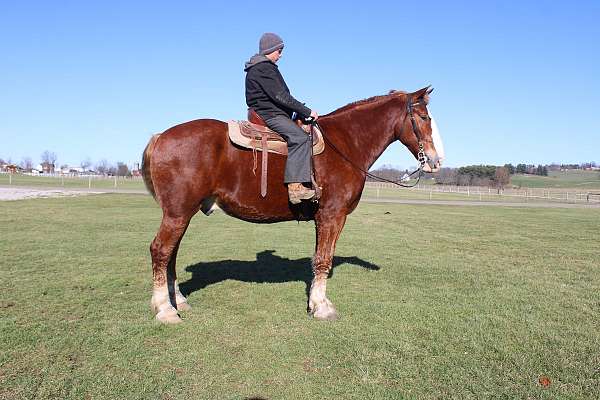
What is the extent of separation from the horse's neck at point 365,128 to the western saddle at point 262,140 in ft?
2.45

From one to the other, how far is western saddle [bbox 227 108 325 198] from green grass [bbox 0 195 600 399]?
2.18 m

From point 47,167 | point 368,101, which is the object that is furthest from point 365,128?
point 47,167

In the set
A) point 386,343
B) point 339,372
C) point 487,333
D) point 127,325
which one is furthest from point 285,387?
point 487,333

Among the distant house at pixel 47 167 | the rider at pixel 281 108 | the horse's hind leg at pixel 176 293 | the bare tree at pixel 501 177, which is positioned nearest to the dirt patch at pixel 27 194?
the horse's hind leg at pixel 176 293

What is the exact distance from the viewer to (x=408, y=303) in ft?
23.9

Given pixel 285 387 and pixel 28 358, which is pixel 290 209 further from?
pixel 28 358

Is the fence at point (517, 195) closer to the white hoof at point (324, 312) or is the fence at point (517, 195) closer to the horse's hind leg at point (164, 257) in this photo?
the white hoof at point (324, 312)

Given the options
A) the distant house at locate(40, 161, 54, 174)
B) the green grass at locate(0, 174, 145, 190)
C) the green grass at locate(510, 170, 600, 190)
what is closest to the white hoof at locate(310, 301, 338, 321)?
the green grass at locate(0, 174, 145, 190)

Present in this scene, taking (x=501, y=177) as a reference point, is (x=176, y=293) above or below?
below

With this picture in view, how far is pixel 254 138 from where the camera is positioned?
20.6ft

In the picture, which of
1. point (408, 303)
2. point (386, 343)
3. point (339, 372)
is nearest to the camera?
point (339, 372)

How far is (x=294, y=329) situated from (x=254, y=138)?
2762 mm

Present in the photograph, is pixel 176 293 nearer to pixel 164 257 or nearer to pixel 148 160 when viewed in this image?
pixel 164 257

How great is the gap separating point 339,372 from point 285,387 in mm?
686
